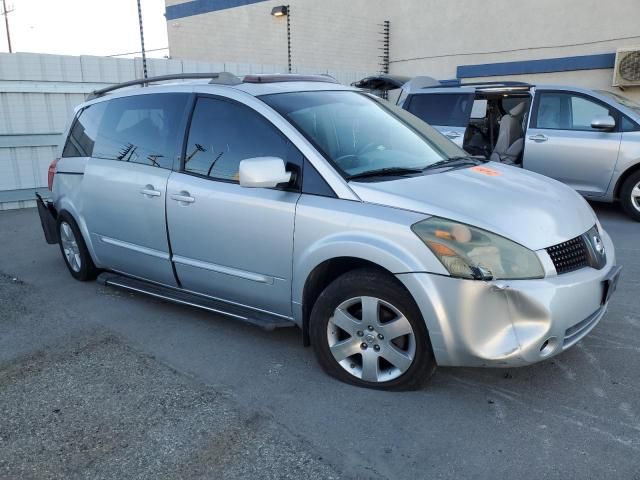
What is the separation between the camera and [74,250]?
5223 millimetres

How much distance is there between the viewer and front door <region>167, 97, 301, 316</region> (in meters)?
3.40

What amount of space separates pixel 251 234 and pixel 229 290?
0.49m

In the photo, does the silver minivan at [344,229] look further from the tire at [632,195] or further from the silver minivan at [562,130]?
the tire at [632,195]

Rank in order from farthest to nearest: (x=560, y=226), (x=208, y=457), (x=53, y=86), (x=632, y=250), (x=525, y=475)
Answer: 1. (x=53, y=86)
2. (x=632, y=250)
3. (x=560, y=226)
4. (x=208, y=457)
5. (x=525, y=475)

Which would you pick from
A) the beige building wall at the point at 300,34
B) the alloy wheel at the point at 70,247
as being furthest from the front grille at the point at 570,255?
the beige building wall at the point at 300,34

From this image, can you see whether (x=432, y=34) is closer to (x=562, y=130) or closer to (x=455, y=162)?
(x=562, y=130)

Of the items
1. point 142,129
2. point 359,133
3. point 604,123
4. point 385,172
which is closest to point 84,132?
point 142,129

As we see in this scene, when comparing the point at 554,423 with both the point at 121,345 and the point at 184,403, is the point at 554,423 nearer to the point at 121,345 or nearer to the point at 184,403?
the point at 184,403

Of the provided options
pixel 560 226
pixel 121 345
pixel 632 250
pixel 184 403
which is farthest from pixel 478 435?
pixel 632 250

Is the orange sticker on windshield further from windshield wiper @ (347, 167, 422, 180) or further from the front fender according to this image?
the front fender

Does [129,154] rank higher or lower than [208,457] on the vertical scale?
higher

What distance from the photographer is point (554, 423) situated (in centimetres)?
280

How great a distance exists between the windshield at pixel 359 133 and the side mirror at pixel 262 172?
28 centimetres

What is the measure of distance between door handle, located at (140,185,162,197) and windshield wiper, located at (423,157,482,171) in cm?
188
